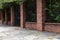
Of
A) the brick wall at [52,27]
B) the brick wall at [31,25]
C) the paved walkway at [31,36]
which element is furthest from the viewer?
the brick wall at [31,25]

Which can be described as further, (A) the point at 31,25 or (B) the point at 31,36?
(A) the point at 31,25

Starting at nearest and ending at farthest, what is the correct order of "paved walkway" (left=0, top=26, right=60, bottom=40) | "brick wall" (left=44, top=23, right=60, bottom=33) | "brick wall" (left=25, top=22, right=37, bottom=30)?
"paved walkway" (left=0, top=26, right=60, bottom=40) < "brick wall" (left=44, top=23, right=60, bottom=33) < "brick wall" (left=25, top=22, right=37, bottom=30)

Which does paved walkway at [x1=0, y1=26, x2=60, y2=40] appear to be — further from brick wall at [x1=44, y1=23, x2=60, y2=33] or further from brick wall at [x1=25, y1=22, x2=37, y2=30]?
brick wall at [x1=25, y1=22, x2=37, y2=30]

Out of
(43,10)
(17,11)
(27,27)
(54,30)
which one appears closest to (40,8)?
(43,10)

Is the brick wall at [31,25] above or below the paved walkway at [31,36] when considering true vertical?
above

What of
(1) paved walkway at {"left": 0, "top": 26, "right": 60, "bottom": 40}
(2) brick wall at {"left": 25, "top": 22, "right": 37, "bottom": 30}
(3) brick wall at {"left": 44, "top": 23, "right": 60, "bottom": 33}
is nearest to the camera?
(1) paved walkway at {"left": 0, "top": 26, "right": 60, "bottom": 40}

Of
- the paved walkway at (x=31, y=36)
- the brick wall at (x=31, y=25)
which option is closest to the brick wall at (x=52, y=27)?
the paved walkway at (x=31, y=36)

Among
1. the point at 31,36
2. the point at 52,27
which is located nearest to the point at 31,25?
the point at 52,27

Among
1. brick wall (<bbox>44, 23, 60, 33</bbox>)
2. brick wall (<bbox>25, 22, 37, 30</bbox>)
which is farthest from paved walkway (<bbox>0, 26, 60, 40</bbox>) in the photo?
brick wall (<bbox>25, 22, 37, 30</bbox>)

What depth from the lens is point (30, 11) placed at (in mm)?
20844

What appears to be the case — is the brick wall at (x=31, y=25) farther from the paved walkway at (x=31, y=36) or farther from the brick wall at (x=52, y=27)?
the brick wall at (x=52, y=27)

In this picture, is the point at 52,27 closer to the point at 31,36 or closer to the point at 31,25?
the point at 31,36

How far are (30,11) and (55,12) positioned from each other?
18.3ft

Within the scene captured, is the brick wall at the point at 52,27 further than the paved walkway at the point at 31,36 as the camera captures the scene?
Yes
